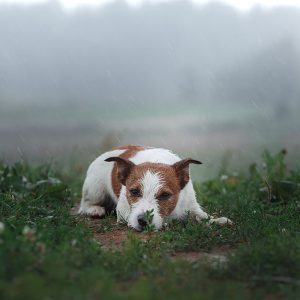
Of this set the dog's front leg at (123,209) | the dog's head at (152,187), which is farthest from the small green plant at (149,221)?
the dog's front leg at (123,209)

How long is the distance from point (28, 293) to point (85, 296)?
36 cm

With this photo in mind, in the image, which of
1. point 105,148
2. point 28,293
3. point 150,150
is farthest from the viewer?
point 105,148

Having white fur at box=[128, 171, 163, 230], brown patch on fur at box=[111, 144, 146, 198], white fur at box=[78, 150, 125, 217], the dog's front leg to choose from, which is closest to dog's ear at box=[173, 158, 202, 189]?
white fur at box=[128, 171, 163, 230]

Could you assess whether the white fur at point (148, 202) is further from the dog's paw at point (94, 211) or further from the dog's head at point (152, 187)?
the dog's paw at point (94, 211)

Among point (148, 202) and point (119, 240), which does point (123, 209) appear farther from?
point (119, 240)

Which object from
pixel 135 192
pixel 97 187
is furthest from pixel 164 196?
pixel 97 187

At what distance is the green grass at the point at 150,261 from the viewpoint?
3912mm

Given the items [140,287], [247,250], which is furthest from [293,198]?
[140,287]

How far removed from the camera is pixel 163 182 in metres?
6.53

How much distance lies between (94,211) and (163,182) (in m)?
1.62

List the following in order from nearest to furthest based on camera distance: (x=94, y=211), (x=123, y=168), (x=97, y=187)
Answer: (x=123, y=168) → (x=94, y=211) → (x=97, y=187)

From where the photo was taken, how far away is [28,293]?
3541mm

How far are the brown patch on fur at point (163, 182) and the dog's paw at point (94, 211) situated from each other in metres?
1.16

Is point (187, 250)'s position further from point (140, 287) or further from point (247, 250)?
point (140, 287)
